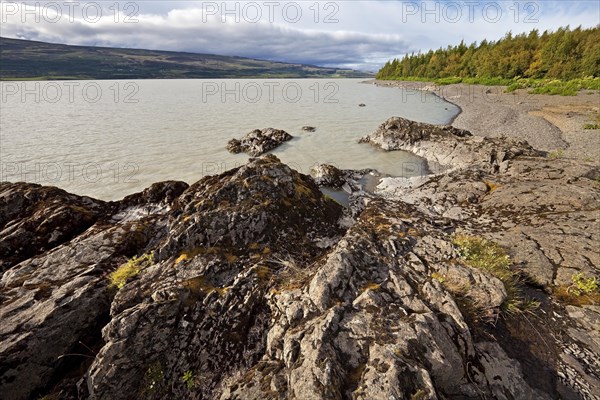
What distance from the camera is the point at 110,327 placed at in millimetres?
5699

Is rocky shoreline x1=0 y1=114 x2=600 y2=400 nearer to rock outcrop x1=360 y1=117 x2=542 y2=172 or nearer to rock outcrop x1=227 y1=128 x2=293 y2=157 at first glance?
rock outcrop x1=360 y1=117 x2=542 y2=172

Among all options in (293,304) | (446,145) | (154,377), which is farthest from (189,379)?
(446,145)

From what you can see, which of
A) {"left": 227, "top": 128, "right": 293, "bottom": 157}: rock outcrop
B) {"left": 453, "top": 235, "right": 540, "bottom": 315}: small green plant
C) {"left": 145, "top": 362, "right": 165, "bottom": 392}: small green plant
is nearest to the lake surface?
{"left": 227, "top": 128, "right": 293, "bottom": 157}: rock outcrop

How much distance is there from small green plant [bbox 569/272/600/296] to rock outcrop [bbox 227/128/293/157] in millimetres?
21474

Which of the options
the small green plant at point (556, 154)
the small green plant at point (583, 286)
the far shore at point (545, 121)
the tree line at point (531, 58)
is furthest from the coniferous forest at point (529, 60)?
the small green plant at point (583, 286)

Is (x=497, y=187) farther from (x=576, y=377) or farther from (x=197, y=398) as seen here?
(x=197, y=398)

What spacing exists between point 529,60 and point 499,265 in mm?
94839

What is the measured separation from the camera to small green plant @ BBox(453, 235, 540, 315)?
6.38 meters

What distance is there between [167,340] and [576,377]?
27.0ft

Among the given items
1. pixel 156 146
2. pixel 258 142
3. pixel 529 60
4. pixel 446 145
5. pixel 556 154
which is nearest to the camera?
pixel 556 154

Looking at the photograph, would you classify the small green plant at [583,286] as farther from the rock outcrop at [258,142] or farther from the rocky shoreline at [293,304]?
the rock outcrop at [258,142]

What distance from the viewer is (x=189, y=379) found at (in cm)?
556

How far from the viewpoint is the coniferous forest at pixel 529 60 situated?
5986 cm

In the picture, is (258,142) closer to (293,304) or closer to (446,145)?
(446,145)
